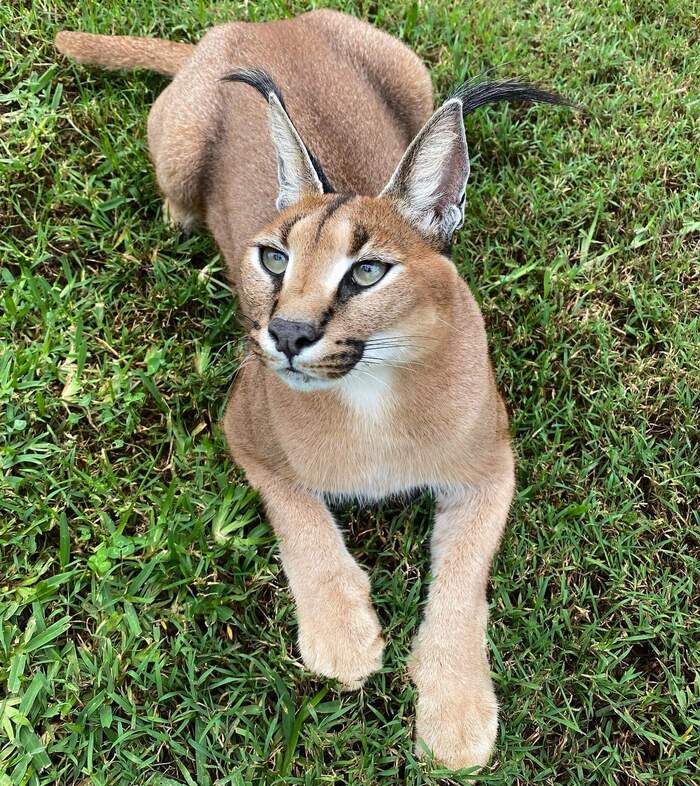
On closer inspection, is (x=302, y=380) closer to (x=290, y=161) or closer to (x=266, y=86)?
(x=290, y=161)

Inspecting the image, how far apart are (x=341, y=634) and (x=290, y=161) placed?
4.74 feet

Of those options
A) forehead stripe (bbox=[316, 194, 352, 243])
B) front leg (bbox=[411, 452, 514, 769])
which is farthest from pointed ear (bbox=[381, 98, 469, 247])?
front leg (bbox=[411, 452, 514, 769])

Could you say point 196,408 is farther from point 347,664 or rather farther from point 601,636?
point 601,636

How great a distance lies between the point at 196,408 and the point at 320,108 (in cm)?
121

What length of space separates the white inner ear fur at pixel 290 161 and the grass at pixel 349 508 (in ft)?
2.98

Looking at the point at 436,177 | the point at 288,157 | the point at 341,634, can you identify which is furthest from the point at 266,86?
the point at 341,634

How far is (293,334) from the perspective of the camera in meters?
1.90

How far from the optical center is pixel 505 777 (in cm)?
227

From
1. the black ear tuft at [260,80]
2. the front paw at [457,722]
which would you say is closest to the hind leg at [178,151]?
the black ear tuft at [260,80]

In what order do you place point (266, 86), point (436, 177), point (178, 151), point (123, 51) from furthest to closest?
1. point (123, 51)
2. point (178, 151)
3. point (266, 86)
4. point (436, 177)

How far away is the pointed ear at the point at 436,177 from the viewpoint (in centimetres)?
203

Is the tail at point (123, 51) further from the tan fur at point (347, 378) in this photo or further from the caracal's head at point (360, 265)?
the caracal's head at point (360, 265)

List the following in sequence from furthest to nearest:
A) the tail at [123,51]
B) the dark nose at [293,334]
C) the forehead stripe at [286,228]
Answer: the tail at [123,51]
the forehead stripe at [286,228]
the dark nose at [293,334]

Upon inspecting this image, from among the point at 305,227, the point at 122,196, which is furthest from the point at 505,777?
the point at 122,196
